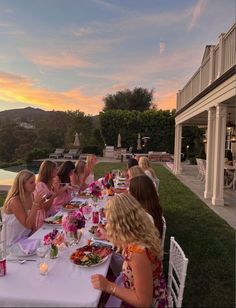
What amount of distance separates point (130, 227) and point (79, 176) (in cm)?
459

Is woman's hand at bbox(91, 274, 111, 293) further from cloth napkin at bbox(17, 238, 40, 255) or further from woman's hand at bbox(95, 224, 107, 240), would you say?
woman's hand at bbox(95, 224, 107, 240)

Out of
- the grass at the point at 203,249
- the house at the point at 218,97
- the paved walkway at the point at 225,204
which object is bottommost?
the grass at the point at 203,249

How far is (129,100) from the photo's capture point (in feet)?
142

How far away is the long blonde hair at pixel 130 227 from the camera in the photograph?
2111mm

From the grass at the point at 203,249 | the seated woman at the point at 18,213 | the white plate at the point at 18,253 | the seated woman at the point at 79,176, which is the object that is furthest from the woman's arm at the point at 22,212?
the seated woman at the point at 79,176

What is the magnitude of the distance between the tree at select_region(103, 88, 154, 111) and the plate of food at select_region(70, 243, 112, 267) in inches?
1619

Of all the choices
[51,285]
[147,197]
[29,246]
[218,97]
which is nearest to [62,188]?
[147,197]

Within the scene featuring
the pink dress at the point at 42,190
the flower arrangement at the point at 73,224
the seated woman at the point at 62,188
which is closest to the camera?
the flower arrangement at the point at 73,224

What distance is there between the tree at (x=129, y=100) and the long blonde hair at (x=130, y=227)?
4155 cm

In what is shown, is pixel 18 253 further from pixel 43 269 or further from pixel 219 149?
pixel 219 149

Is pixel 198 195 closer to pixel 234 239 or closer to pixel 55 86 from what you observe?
pixel 234 239

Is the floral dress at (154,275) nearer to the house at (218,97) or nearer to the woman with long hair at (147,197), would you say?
the woman with long hair at (147,197)

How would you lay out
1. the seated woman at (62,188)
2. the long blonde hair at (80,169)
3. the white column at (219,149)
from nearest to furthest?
the seated woman at (62,188) → the long blonde hair at (80,169) → the white column at (219,149)

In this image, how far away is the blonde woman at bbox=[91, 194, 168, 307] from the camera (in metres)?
1.96
